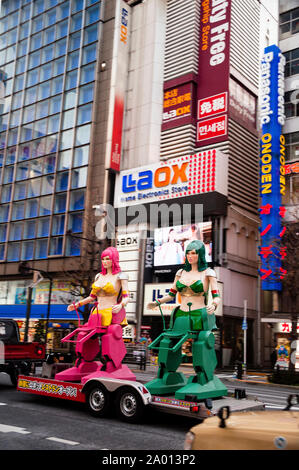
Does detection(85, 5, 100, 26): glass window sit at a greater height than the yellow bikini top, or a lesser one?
greater

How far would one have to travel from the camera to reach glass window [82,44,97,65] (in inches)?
1638

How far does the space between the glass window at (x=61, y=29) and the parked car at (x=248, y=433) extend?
46.9 metres

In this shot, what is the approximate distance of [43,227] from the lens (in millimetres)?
42438

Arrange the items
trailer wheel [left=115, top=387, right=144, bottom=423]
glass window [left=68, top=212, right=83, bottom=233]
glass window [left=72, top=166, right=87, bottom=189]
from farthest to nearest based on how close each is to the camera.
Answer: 1. glass window [left=72, top=166, right=87, bottom=189]
2. glass window [left=68, top=212, right=83, bottom=233]
3. trailer wheel [left=115, top=387, right=144, bottom=423]

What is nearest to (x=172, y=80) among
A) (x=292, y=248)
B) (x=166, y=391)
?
(x=292, y=248)

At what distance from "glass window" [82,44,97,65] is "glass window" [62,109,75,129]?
474 cm

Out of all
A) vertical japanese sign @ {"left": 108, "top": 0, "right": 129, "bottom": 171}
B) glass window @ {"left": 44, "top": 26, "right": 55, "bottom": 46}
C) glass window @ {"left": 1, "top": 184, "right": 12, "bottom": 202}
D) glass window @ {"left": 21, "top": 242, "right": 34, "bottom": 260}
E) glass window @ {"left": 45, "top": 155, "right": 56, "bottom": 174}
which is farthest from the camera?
glass window @ {"left": 44, "top": 26, "right": 55, "bottom": 46}

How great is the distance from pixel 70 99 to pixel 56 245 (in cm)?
1360

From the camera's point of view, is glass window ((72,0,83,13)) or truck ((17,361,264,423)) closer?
truck ((17,361,264,423))

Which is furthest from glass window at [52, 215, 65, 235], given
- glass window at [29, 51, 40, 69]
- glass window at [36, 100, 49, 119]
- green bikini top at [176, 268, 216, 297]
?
green bikini top at [176, 268, 216, 297]

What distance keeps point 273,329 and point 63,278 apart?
17996mm

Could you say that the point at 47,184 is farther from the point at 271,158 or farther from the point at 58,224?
the point at 271,158

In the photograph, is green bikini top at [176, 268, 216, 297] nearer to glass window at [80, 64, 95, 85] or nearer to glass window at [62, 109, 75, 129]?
glass window at [62, 109, 75, 129]

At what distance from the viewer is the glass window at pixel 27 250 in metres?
42.8
